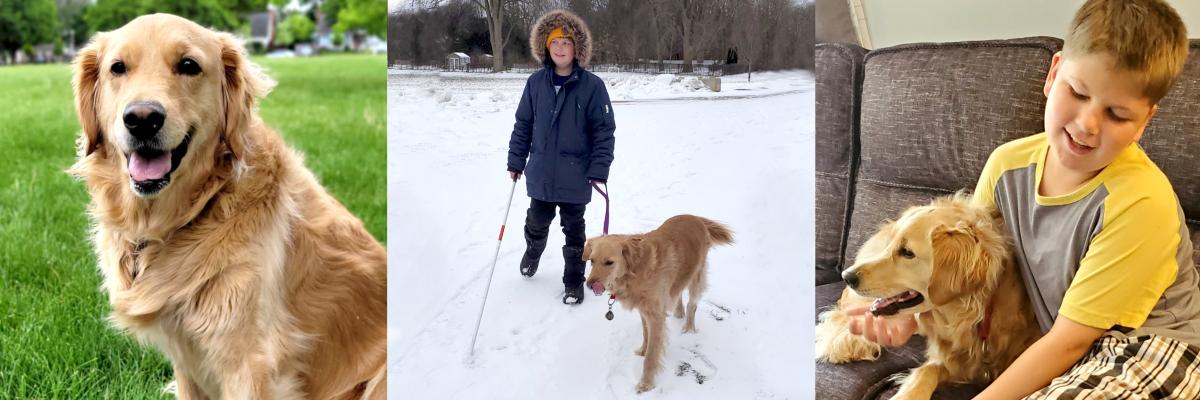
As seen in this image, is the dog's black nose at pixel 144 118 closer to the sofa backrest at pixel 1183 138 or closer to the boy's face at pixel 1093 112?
the boy's face at pixel 1093 112

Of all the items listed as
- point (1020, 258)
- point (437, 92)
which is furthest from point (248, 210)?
point (1020, 258)

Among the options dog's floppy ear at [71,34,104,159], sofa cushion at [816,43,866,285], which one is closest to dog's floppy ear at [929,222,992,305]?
sofa cushion at [816,43,866,285]

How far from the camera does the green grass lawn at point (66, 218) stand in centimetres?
199

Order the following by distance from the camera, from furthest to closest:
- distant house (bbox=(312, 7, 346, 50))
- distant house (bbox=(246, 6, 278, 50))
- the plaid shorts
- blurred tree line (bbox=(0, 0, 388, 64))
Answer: distant house (bbox=(312, 7, 346, 50)) → distant house (bbox=(246, 6, 278, 50)) → blurred tree line (bbox=(0, 0, 388, 64)) → the plaid shorts

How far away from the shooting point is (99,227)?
5.31ft

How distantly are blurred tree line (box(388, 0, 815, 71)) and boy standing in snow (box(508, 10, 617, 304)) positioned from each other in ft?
0.11

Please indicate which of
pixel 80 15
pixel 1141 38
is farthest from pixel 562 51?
pixel 80 15

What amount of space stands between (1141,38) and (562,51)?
37.5 inches

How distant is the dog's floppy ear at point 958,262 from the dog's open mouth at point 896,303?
0.04m

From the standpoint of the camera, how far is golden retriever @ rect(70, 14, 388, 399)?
1.45 metres

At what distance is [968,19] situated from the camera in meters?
1.77

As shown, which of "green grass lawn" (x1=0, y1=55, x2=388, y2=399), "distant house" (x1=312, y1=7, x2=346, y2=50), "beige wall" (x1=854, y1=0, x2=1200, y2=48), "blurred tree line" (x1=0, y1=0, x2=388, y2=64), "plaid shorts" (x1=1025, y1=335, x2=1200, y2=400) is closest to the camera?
"plaid shorts" (x1=1025, y1=335, x2=1200, y2=400)

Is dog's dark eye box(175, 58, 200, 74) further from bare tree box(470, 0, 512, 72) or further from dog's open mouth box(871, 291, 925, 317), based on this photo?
dog's open mouth box(871, 291, 925, 317)

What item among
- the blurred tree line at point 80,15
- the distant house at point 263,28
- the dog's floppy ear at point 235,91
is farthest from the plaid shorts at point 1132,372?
the distant house at point 263,28
